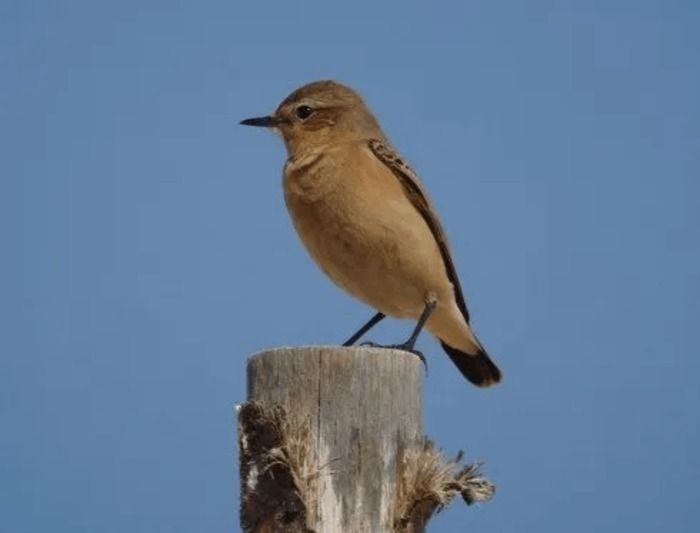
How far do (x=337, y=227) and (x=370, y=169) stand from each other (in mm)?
556

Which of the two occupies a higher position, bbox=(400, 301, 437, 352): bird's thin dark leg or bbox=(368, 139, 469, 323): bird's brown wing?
bbox=(368, 139, 469, 323): bird's brown wing

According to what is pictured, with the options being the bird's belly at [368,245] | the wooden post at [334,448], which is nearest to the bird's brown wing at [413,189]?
the bird's belly at [368,245]

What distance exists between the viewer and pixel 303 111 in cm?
877

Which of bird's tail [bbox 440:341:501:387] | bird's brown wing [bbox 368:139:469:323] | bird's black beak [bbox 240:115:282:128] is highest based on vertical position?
bird's black beak [bbox 240:115:282:128]

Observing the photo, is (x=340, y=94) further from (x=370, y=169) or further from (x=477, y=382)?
(x=477, y=382)

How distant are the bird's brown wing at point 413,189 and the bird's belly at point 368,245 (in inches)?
7.5

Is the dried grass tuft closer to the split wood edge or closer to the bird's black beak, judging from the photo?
the split wood edge

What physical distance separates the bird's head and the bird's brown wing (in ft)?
0.74

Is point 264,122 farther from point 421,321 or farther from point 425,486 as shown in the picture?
point 425,486

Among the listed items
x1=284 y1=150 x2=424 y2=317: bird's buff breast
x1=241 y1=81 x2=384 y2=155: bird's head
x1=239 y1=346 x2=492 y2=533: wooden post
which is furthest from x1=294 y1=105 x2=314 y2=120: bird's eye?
x1=239 y1=346 x2=492 y2=533: wooden post

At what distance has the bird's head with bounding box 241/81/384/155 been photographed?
28.1ft

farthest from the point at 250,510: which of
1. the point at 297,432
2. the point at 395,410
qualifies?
the point at 395,410

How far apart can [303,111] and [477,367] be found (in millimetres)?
2435

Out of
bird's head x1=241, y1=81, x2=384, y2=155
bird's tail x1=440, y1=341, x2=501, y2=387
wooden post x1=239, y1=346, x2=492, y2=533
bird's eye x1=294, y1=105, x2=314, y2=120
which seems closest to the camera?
wooden post x1=239, y1=346, x2=492, y2=533
